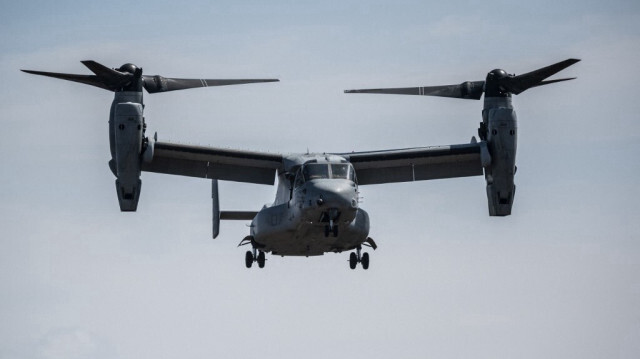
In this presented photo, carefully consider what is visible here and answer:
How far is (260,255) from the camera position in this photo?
4578 centimetres

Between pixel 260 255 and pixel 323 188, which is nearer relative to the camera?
pixel 323 188

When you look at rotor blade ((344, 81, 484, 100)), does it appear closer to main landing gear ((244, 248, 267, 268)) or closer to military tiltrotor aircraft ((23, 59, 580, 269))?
military tiltrotor aircraft ((23, 59, 580, 269))

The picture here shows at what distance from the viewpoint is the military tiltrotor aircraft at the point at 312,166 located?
41.4 meters

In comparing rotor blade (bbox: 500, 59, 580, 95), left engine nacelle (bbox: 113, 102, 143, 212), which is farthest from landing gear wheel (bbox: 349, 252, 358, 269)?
left engine nacelle (bbox: 113, 102, 143, 212)

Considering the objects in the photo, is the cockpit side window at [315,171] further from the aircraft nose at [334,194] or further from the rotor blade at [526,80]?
the rotor blade at [526,80]

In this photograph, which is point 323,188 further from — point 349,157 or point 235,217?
point 235,217

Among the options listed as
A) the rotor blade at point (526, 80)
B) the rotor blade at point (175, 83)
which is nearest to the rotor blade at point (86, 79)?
the rotor blade at point (175, 83)

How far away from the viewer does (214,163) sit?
46.2 m

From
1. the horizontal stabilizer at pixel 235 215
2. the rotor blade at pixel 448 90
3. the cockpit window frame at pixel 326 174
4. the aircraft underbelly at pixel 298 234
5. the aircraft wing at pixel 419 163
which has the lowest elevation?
the horizontal stabilizer at pixel 235 215

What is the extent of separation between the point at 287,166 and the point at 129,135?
503cm

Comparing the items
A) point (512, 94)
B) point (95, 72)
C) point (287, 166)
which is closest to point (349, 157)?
point (287, 166)

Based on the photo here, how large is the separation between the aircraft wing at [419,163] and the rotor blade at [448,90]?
1.84 metres

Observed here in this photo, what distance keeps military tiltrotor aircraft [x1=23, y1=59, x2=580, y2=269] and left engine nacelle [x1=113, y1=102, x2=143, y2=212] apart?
0.03 meters

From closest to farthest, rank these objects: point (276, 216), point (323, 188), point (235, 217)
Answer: point (323, 188)
point (276, 216)
point (235, 217)
